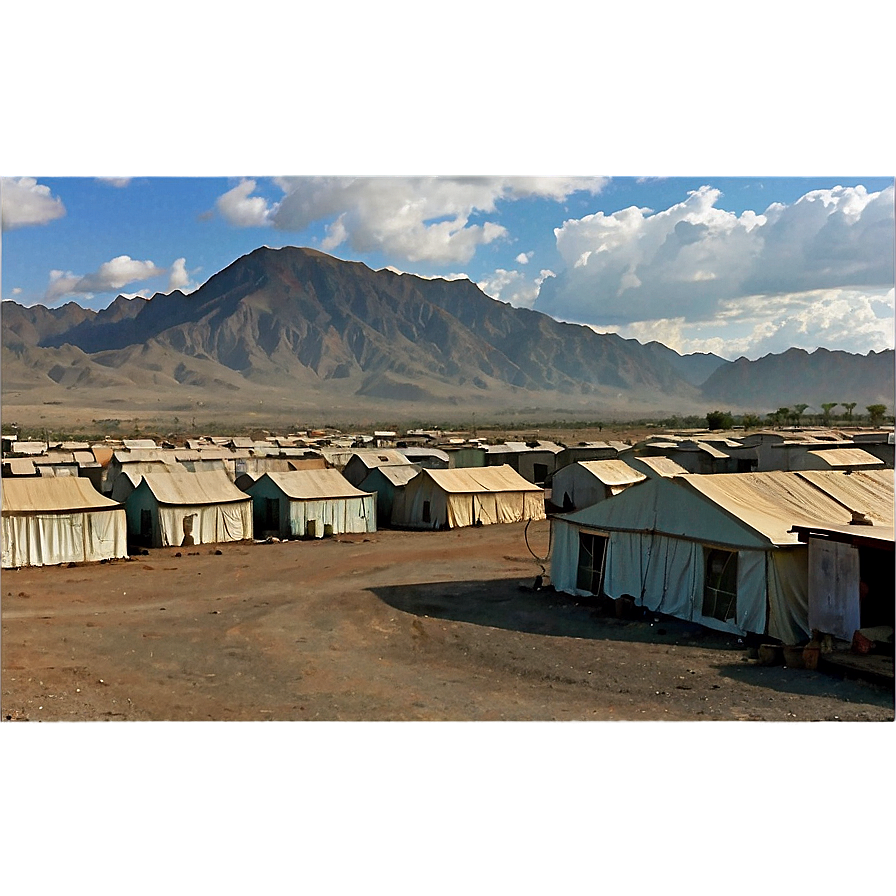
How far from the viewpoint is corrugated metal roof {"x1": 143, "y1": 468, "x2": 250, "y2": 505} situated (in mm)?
23156

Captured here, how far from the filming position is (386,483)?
28.7 metres

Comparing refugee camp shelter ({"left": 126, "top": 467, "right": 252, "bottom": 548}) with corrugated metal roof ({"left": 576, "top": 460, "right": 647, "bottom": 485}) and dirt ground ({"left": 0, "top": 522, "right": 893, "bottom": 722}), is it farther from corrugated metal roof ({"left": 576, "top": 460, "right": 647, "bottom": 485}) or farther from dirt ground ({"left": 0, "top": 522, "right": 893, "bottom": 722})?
corrugated metal roof ({"left": 576, "top": 460, "right": 647, "bottom": 485})

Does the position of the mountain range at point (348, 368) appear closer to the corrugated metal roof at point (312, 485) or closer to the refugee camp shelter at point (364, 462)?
the refugee camp shelter at point (364, 462)

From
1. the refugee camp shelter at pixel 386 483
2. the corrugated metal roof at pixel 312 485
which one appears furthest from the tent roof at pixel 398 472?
the corrugated metal roof at pixel 312 485

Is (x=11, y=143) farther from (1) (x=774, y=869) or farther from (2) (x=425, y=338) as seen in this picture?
(2) (x=425, y=338)

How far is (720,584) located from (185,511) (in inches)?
610

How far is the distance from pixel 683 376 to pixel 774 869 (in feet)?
624

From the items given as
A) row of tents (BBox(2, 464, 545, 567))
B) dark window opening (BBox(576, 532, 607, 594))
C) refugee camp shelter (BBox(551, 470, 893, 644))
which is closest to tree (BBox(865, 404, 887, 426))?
row of tents (BBox(2, 464, 545, 567))

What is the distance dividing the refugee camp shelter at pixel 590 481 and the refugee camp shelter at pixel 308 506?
7.28 metres

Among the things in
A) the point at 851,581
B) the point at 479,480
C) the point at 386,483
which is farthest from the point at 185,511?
the point at 851,581

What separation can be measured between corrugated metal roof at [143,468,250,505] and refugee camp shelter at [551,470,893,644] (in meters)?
11.8

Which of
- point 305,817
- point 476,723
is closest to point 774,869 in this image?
point 305,817

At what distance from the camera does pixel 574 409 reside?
490 feet

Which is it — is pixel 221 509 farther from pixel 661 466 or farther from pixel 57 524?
pixel 661 466
